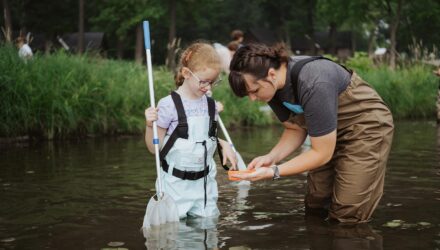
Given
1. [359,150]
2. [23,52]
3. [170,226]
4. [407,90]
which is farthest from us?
[407,90]

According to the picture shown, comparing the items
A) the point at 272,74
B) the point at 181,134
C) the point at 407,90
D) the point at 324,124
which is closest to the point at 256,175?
the point at 324,124

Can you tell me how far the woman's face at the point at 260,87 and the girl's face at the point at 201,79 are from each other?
0.55m

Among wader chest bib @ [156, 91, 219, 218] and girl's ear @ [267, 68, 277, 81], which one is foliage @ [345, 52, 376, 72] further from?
girl's ear @ [267, 68, 277, 81]

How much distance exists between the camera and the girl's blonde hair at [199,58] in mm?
4320

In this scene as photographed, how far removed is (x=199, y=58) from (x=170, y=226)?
1.15 meters

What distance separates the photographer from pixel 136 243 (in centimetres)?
394

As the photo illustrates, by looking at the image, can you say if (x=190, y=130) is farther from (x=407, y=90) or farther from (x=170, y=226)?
(x=407, y=90)

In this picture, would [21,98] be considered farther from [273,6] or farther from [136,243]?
[273,6]

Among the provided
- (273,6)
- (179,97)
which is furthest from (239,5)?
(179,97)

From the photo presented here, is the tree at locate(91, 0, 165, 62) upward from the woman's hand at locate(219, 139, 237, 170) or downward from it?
upward

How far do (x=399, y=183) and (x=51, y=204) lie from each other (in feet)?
10.6

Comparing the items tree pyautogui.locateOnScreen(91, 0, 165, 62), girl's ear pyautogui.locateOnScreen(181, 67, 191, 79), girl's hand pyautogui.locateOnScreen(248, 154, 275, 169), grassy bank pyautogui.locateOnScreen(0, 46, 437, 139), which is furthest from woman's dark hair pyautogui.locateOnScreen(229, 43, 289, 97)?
tree pyautogui.locateOnScreen(91, 0, 165, 62)

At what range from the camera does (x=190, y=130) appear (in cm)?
436

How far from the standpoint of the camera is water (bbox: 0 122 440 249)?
13.0 ft
